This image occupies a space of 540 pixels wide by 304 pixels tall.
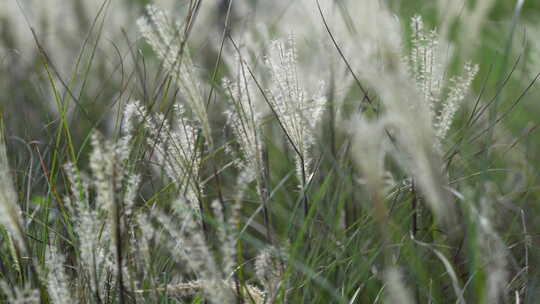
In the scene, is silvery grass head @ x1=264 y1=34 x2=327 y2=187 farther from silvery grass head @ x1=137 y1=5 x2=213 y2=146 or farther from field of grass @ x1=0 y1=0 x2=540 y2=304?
silvery grass head @ x1=137 y1=5 x2=213 y2=146

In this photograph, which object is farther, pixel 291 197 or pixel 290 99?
pixel 291 197

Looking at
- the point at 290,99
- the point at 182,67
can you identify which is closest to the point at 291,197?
the point at 290,99

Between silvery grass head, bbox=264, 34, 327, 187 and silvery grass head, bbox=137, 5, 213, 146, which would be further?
silvery grass head, bbox=264, 34, 327, 187

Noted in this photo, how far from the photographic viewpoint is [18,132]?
6.68ft

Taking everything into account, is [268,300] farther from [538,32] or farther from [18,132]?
[538,32]

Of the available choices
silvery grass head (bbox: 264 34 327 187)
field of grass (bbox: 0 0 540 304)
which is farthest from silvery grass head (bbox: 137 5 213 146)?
silvery grass head (bbox: 264 34 327 187)

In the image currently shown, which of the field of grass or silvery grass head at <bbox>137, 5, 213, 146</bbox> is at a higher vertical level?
silvery grass head at <bbox>137, 5, 213, 146</bbox>

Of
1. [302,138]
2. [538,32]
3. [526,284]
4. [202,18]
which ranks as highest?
[202,18]

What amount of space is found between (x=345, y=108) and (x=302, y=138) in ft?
4.07

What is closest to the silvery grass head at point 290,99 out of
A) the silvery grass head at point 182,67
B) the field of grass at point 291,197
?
the field of grass at point 291,197

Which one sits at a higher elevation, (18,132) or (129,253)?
(18,132)

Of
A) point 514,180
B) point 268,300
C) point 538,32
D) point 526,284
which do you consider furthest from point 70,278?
point 538,32

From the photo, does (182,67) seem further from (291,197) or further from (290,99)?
(291,197)

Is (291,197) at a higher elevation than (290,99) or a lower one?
lower
